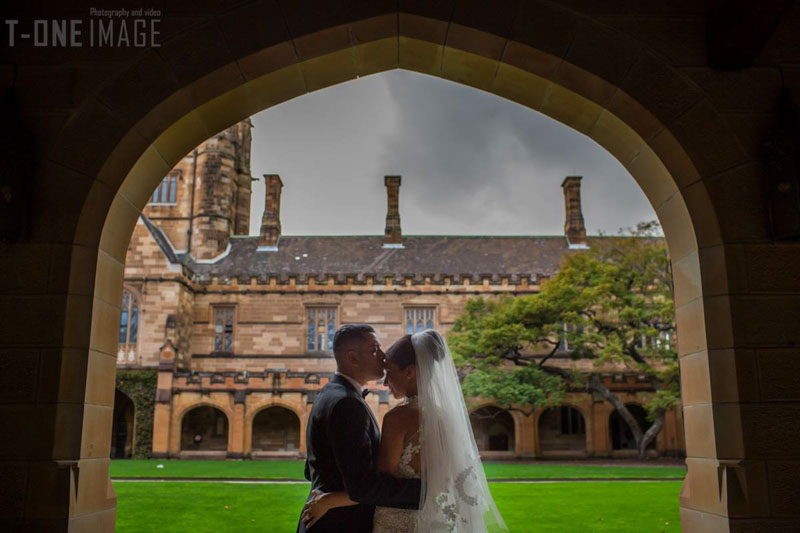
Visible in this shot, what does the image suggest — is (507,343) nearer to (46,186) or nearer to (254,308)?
(254,308)

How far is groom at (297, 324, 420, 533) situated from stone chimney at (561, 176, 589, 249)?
30.0 m

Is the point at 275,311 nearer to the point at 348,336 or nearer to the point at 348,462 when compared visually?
the point at 348,336

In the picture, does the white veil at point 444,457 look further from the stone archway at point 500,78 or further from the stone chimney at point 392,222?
the stone chimney at point 392,222

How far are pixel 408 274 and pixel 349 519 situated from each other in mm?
26560

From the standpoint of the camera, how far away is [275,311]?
29.6 m

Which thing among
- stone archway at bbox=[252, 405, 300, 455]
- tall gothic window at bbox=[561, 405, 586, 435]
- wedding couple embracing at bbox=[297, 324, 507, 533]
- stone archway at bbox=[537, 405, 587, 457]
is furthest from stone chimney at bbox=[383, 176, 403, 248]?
wedding couple embracing at bbox=[297, 324, 507, 533]

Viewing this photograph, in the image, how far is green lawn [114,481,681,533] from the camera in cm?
784

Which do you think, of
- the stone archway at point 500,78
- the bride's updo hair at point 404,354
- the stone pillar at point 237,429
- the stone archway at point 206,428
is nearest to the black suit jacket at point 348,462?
the bride's updo hair at point 404,354

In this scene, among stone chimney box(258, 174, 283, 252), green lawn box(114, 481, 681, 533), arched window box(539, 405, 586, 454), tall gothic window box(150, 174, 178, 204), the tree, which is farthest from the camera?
tall gothic window box(150, 174, 178, 204)

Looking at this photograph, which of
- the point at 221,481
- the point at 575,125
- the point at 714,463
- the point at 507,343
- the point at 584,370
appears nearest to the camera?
the point at 714,463

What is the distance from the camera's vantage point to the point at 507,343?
81.8 ft

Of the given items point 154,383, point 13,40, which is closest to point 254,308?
point 154,383

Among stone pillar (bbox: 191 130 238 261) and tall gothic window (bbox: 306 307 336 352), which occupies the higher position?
stone pillar (bbox: 191 130 238 261)

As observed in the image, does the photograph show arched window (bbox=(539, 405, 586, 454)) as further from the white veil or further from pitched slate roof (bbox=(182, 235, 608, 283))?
the white veil
